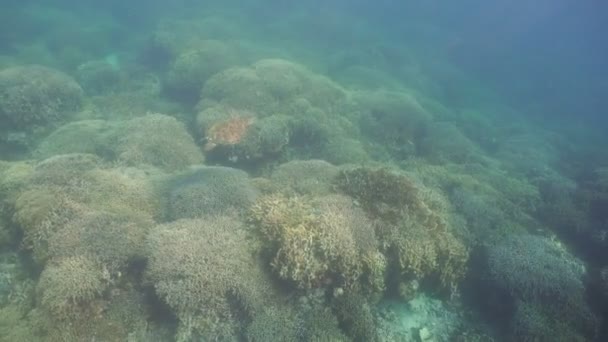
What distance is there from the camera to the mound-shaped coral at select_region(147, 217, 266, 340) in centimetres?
580

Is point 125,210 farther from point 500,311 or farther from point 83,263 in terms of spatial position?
→ point 500,311

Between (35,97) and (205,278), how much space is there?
12555mm

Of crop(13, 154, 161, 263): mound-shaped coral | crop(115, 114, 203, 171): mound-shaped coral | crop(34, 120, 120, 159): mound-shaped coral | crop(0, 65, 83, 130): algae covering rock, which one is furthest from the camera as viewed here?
crop(0, 65, 83, 130): algae covering rock

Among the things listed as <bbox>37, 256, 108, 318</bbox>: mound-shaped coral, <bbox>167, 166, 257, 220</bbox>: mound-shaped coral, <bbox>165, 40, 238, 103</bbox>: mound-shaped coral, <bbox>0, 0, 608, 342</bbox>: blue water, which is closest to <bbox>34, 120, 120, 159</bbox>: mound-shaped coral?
<bbox>0, 0, 608, 342</bbox>: blue water

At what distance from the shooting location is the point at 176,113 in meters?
15.3

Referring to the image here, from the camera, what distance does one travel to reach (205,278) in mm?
5891

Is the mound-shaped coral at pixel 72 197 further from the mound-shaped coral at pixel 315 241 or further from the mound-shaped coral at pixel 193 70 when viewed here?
the mound-shaped coral at pixel 193 70

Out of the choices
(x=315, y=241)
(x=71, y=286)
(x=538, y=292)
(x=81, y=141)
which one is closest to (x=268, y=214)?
(x=315, y=241)

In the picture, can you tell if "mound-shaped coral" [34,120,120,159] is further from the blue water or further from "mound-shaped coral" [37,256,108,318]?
"mound-shaped coral" [37,256,108,318]

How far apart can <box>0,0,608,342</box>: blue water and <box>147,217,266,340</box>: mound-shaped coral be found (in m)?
0.02

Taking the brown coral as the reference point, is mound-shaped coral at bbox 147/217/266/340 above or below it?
above

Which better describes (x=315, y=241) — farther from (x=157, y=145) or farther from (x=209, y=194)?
(x=157, y=145)

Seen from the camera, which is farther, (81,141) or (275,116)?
(275,116)

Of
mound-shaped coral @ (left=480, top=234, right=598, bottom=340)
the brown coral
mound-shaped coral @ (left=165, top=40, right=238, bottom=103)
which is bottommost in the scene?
mound-shaped coral @ (left=165, top=40, right=238, bottom=103)
